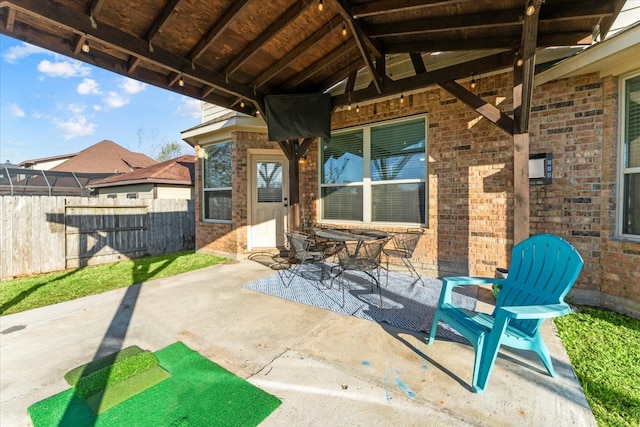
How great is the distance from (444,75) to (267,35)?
244cm

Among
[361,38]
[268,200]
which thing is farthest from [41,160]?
[361,38]

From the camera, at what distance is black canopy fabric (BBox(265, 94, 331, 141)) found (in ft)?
16.3

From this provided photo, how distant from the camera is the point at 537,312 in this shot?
193cm

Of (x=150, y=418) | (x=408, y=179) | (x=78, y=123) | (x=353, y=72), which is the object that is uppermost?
(x=78, y=123)

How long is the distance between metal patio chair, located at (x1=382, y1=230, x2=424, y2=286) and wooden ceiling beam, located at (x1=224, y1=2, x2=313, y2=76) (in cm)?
323

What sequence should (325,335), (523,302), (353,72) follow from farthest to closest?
(353,72), (325,335), (523,302)

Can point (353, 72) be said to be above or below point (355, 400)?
above

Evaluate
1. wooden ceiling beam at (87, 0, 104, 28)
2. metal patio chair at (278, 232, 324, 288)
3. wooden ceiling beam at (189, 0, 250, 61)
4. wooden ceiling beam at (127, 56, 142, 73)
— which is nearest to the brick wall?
metal patio chair at (278, 232, 324, 288)

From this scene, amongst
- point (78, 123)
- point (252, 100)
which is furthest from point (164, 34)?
point (78, 123)

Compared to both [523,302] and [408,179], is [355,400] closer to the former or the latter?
[523,302]

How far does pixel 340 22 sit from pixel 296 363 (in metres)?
3.91

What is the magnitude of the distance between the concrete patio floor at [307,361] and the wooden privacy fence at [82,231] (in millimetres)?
2688

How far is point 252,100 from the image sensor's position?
497 cm

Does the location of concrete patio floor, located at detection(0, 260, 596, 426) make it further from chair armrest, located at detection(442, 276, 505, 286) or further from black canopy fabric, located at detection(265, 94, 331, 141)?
black canopy fabric, located at detection(265, 94, 331, 141)
